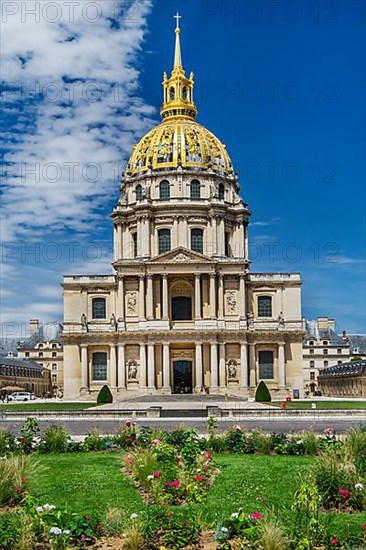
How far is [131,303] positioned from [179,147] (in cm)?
2133

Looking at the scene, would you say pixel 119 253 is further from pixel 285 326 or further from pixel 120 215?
pixel 285 326

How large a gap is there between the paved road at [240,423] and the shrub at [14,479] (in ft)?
49.5

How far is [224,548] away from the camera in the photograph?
11477mm

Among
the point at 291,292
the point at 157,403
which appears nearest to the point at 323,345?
the point at 291,292

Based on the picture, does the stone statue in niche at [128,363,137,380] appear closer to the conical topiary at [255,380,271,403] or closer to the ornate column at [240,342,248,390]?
the ornate column at [240,342,248,390]

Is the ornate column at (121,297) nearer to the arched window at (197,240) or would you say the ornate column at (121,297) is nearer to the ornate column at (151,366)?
the ornate column at (151,366)

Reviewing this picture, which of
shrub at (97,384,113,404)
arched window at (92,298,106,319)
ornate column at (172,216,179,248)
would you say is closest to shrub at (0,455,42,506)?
shrub at (97,384,113,404)

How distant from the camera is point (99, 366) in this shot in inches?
2904

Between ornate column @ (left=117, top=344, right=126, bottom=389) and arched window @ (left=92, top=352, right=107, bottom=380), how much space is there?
2371 mm

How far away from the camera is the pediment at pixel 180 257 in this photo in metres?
72.3

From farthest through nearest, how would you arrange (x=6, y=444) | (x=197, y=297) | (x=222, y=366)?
(x=197, y=297), (x=222, y=366), (x=6, y=444)

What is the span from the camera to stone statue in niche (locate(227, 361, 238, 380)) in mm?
71750

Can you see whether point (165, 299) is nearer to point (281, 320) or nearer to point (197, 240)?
point (197, 240)

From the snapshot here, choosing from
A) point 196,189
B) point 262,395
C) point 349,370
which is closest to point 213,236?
point 196,189
